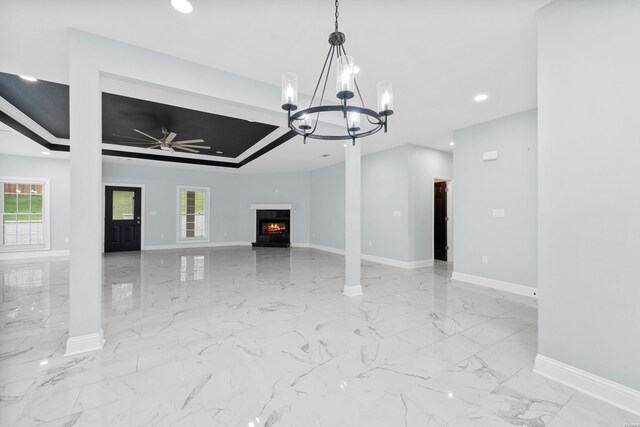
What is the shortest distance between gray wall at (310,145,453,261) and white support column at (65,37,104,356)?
517cm

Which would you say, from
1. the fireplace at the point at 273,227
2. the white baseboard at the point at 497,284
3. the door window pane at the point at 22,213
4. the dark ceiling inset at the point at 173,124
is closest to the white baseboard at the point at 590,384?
the white baseboard at the point at 497,284

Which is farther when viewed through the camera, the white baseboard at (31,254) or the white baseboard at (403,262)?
the white baseboard at (31,254)

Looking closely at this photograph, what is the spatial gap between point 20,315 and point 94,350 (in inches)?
68.2

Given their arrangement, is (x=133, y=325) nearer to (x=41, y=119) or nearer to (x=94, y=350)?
(x=94, y=350)

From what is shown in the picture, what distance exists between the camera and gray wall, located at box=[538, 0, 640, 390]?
160 cm

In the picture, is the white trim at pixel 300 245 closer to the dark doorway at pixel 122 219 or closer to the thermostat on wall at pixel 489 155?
the dark doorway at pixel 122 219

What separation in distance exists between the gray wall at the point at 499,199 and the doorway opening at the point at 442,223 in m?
1.98

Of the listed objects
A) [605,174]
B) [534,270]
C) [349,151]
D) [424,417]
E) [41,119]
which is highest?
[41,119]

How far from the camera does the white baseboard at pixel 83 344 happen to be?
2199mm

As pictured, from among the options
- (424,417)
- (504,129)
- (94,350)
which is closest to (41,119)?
(94,350)

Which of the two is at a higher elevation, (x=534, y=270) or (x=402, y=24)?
(x=402, y=24)

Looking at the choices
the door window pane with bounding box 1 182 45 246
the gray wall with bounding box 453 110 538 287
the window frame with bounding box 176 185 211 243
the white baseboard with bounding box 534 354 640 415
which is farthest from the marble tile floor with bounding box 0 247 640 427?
the window frame with bounding box 176 185 211 243

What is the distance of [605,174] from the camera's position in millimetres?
1676

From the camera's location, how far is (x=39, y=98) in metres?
3.95
